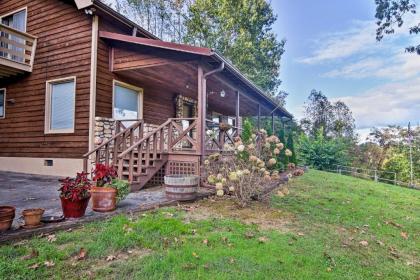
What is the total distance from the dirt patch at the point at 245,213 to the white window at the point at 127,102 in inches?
168

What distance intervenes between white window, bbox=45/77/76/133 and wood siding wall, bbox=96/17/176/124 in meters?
0.85

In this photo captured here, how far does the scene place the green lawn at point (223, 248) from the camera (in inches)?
93.3

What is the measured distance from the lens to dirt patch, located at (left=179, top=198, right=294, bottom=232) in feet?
12.9

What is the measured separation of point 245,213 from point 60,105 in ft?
20.8

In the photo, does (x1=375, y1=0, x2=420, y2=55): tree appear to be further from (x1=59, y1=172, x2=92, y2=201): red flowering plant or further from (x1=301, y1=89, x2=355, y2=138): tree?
(x1=301, y1=89, x2=355, y2=138): tree

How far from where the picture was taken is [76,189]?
3643mm

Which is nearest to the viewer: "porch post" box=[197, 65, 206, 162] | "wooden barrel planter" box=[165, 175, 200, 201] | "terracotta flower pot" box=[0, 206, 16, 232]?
"terracotta flower pot" box=[0, 206, 16, 232]

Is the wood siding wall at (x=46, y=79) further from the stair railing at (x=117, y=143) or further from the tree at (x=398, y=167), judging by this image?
the tree at (x=398, y=167)

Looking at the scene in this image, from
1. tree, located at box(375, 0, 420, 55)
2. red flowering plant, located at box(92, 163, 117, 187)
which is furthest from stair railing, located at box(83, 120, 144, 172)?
tree, located at box(375, 0, 420, 55)

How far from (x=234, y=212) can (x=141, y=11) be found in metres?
20.7

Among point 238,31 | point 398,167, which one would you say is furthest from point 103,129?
point 398,167

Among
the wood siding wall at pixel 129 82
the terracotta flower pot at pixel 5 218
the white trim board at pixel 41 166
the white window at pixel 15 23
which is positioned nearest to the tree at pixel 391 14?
the wood siding wall at pixel 129 82

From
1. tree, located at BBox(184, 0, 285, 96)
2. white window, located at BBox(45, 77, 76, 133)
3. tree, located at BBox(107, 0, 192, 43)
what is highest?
tree, located at BBox(107, 0, 192, 43)

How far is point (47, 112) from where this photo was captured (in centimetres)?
790
